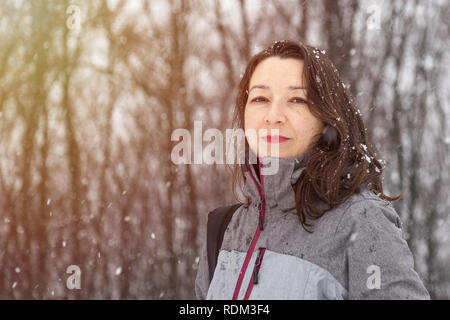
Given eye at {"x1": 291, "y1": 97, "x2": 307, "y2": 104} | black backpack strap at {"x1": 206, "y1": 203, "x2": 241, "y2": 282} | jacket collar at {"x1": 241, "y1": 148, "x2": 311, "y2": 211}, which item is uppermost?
eye at {"x1": 291, "y1": 97, "x2": 307, "y2": 104}

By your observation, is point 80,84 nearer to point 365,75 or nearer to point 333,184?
point 365,75

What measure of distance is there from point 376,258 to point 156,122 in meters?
2.42

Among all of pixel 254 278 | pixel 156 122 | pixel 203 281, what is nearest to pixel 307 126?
pixel 254 278

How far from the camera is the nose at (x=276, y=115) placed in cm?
153

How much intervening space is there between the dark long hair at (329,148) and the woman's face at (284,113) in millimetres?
30

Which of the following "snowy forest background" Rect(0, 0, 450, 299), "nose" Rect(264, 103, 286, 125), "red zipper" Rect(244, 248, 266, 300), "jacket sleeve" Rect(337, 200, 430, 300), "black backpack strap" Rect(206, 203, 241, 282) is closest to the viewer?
"jacket sleeve" Rect(337, 200, 430, 300)

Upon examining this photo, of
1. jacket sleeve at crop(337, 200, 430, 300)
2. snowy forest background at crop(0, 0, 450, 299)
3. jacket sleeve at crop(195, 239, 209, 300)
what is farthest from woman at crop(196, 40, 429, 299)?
snowy forest background at crop(0, 0, 450, 299)

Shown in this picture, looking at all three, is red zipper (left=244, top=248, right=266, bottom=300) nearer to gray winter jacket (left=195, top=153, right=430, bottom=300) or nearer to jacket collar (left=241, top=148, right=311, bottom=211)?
gray winter jacket (left=195, top=153, right=430, bottom=300)

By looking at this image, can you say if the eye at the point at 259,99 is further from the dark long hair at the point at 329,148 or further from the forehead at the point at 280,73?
the dark long hair at the point at 329,148

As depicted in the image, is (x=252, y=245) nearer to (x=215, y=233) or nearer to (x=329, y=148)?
(x=215, y=233)

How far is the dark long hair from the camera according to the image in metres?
1.47

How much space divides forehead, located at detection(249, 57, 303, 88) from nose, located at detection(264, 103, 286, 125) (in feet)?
0.27

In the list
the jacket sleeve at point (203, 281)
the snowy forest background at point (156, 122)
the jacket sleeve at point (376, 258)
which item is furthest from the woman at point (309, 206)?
the snowy forest background at point (156, 122)

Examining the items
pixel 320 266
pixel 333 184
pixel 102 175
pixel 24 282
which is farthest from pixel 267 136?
pixel 24 282
